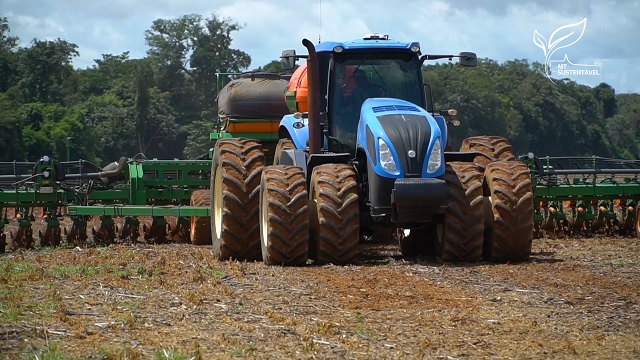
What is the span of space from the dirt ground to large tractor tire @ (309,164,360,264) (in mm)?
249

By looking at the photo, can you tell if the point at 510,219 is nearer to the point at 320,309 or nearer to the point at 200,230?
the point at 320,309

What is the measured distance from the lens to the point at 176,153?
6250 cm

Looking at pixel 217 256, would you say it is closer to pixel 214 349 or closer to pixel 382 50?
pixel 382 50

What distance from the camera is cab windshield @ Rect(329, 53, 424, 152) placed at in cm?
1277

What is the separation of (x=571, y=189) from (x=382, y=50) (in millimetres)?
5560

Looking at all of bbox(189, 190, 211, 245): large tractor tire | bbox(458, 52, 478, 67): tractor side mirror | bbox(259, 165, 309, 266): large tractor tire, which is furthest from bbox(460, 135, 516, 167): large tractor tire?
bbox(189, 190, 211, 245): large tractor tire

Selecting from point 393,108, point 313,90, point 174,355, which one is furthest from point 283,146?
point 174,355

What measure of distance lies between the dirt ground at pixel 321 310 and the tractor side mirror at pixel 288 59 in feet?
7.59

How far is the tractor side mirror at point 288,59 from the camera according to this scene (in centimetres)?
1257

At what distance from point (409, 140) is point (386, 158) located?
30 cm

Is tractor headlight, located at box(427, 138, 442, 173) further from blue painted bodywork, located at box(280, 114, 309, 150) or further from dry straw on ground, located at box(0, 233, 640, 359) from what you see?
blue painted bodywork, located at box(280, 114, 309, 150)

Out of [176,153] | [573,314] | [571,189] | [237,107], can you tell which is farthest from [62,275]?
[176,153]

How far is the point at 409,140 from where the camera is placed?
1159 cm

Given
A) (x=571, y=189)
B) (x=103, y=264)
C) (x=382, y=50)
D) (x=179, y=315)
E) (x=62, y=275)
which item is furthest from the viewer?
(x=571, y=189)
